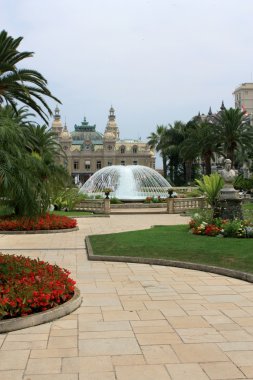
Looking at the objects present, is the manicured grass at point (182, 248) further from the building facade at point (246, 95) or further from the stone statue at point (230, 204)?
the building facade at point (246, 95)

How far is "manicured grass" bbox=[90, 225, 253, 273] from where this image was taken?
10508mm

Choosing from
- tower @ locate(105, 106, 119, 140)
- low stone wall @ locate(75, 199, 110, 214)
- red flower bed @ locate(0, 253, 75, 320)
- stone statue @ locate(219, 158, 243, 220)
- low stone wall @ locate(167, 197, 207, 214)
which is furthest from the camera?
tower @ locate(105, 106, 119, 140)

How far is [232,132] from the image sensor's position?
44.6m

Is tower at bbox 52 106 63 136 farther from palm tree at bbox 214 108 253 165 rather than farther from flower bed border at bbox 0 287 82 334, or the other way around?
flower bed border at bbox 0 287 82 334

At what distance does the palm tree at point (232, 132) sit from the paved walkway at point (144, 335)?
37.0 metres

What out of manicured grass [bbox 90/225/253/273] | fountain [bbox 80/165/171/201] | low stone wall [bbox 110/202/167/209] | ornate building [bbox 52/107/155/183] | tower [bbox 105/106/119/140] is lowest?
manicured grass [bbox 90/225/253/273]

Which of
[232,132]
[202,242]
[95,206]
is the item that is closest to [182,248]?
[202,242]

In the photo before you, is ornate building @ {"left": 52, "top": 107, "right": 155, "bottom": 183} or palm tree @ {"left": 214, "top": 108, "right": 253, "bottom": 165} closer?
palm tree @ {"left": 214, "top": 108, "right": 253, "bottom": 165}

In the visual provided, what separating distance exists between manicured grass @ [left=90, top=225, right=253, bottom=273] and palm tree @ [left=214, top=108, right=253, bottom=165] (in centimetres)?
3091

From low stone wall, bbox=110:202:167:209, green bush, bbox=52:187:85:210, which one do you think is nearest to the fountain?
low stone wall, bbox=110:202:167:209

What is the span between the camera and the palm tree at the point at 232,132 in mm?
44656

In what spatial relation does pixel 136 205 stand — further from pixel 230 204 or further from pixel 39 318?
pixel 39 318

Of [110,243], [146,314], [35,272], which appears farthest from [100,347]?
[110,243]

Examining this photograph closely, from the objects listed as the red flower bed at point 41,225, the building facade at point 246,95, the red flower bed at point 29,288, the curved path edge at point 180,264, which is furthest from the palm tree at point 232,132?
the building facade at point 246,95
